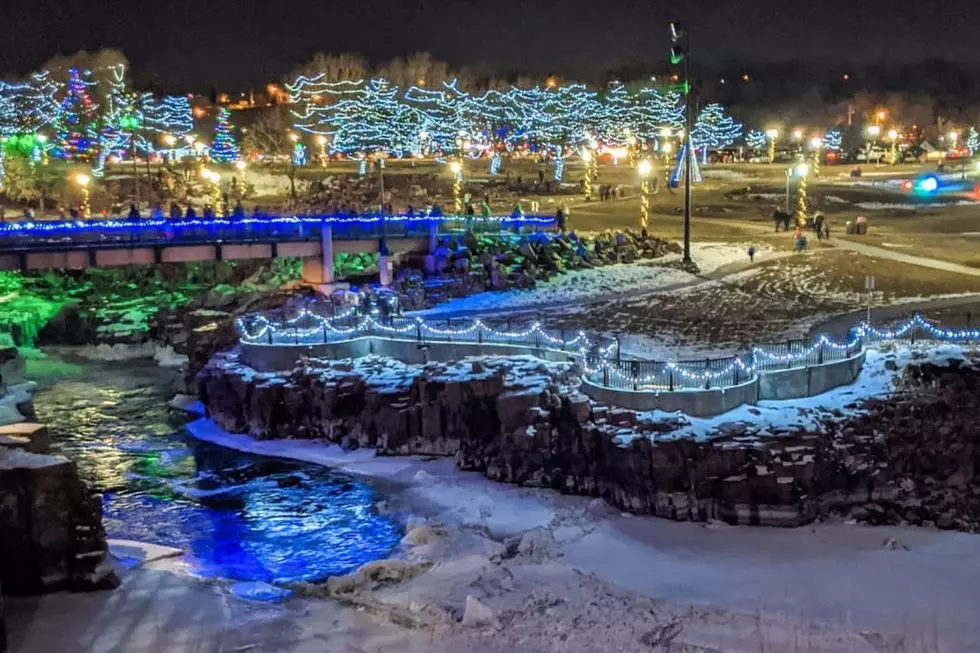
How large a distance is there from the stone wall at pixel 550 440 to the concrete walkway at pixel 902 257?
60.2 ft

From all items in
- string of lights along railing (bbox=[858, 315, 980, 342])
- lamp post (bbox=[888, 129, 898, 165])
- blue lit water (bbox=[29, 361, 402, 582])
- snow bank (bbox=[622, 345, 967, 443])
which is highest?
lamp post (bbox=[888, 129, 898, 165])

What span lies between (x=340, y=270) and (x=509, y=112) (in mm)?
60905

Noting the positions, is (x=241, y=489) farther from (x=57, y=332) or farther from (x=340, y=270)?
(x=57, y=332)

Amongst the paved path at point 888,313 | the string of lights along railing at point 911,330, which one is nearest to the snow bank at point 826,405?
the string of lights along railing at point 911,330

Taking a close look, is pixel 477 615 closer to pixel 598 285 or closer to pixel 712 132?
pixel 598 285

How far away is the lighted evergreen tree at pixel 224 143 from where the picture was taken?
10244 centimetres

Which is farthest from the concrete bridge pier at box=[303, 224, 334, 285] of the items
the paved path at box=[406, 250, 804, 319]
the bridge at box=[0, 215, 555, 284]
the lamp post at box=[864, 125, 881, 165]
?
the lamp post at box=[864, 125, 881, 165]

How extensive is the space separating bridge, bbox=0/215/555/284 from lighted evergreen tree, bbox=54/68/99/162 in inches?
1739

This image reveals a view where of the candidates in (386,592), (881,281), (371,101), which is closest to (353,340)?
(386,592)

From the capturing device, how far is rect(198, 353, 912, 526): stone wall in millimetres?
23578

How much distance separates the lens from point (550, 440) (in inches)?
1065

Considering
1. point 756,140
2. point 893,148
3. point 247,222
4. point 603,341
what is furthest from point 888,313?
point 756,140

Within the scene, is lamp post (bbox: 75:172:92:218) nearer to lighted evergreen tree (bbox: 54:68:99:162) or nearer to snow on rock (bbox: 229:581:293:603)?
lighted evergreen tree (bbox: 54:68:99:162)

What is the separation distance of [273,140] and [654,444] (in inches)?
3483
